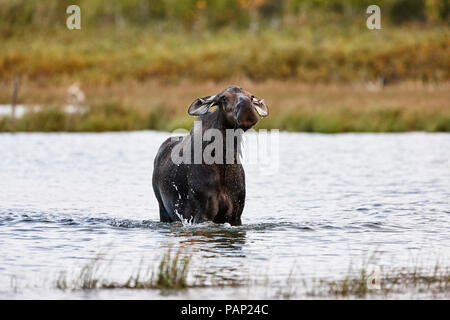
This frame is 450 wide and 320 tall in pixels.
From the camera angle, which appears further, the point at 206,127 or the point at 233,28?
the point at 233,28

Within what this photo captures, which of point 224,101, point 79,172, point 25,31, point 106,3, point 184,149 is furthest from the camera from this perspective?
point 106,3

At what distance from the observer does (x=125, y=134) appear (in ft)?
93.1

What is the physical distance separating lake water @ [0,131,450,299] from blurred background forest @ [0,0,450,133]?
675cm

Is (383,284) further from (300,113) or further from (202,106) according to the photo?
(300,113)

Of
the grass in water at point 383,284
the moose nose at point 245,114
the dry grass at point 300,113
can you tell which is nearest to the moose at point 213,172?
the moose nose at point 245,114

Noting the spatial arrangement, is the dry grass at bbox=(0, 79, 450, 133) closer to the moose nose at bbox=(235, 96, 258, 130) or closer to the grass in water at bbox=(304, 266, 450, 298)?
the moose nose at bbox=(235, 96, 258, 130)

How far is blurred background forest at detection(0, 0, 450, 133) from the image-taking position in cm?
2973

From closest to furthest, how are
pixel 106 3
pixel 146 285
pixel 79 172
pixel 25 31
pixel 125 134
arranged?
pixel 146 285 → pixel 79 172 → pixel 125 134 → pixel 25 31 → pixel 106 3

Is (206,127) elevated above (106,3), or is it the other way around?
(106,3)

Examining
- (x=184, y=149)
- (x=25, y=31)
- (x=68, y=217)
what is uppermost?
(x=25, y=31)

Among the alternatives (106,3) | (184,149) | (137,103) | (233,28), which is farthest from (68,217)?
(106,3)

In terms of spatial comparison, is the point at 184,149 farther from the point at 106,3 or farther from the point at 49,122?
the point at 106,3

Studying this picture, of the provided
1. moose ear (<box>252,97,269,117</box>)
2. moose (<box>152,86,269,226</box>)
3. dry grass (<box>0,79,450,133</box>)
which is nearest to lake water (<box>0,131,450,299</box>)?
moose (<box>152,86,269,226</box>)

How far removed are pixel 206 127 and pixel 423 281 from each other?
3164 millimetres
